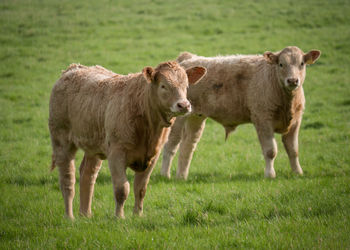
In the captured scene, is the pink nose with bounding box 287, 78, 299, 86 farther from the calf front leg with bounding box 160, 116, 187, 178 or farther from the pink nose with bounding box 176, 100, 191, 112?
the pink nose with bounding box 176, 100, 191, 112

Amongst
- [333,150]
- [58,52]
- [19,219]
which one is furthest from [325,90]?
[19,219]

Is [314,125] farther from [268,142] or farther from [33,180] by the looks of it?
[33,180]

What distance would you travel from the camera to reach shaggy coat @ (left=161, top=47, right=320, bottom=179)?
27.6 ft

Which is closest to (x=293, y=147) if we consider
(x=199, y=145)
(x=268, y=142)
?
(x=268, y=142)

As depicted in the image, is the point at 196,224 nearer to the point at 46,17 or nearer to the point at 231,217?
the point at 231,217

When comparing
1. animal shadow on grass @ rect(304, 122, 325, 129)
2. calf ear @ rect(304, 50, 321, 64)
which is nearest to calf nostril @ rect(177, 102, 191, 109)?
calf ear @ rect(304, 50, 321, 64)

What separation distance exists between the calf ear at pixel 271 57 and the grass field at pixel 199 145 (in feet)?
6.67

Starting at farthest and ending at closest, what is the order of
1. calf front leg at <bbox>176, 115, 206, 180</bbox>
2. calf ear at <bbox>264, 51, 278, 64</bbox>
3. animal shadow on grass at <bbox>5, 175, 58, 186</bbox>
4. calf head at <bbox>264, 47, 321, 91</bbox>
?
calf front leg at <bbox>176, 115, 206, 180</bbox>
calf ear at <bbox>264, 51, 278, 64</bbox>
animal shadow on grass at <bbox>5, 175, 58, 186</bbox>
calf head at <bbox>264, 47, 321, 91</bbox>

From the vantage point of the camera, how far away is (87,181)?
6785mm

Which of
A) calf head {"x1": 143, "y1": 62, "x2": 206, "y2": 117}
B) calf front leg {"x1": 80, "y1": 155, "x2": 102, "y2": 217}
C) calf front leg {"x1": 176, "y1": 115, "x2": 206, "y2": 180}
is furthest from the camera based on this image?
calf front leg {"x1": 176, "y1": 115, "x2": 206, "y2": 180}

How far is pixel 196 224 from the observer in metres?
5.42

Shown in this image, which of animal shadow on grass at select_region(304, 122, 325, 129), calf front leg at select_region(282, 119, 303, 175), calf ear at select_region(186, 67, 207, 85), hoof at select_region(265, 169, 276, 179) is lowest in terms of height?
animal shadow on grass at select_region(304, 122, 325, 129)

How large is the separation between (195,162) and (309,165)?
7.71 feet

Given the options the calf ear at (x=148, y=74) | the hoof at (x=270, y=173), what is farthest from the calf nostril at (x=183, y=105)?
the hoof at (x=270, y=173)
